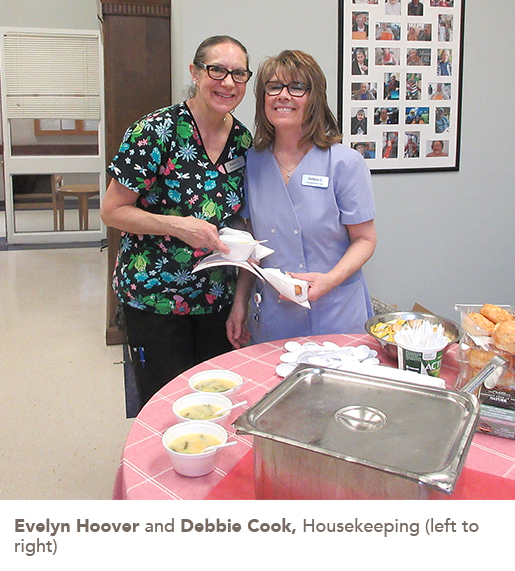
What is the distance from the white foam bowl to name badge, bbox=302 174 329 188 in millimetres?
289

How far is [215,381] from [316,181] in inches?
32.0

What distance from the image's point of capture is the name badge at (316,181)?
1.88 meters

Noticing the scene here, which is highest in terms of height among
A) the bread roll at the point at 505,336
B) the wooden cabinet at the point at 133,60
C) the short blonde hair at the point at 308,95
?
the wooden cabinet at the point at 133,60

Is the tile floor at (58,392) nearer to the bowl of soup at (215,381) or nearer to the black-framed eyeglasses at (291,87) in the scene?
the bowl of soup at (215,381)

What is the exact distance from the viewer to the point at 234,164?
1958 mm

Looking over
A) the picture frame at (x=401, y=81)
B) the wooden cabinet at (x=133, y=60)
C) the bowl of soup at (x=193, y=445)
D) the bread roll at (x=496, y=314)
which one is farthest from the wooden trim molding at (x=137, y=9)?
the bowl of soup at (x=193, y=445)

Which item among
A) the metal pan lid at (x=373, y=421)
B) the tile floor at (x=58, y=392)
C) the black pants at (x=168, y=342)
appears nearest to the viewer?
the metal pan lid at (x=373, y=421)

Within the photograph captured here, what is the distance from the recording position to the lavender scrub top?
189 centimetres

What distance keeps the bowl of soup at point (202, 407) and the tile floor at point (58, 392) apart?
142 cm

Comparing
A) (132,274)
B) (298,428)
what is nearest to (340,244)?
(132,274)

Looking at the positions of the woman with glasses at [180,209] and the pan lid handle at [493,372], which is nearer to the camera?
the pan lid handle at [493,372]

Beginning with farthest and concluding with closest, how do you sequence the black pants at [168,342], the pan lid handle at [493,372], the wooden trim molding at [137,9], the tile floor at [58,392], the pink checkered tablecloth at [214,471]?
the wooden trim molding at [137,9] → the tile floor at [58,392] → the black pants at [168,342] → the pan lid handle at [493,372] → the pink checkered tablecloth at [214,471]

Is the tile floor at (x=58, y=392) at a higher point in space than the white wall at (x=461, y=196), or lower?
lower

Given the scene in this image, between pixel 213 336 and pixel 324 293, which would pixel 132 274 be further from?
pixel 324 293
